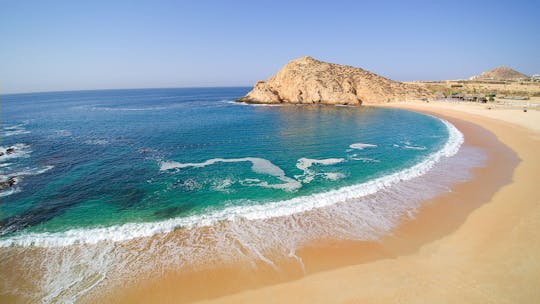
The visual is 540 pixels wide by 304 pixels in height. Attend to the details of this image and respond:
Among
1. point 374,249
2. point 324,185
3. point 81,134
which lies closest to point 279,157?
point 324,185

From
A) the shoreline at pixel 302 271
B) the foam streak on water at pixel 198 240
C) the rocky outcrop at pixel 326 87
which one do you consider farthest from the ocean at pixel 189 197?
the rocky outcrop at pixel 326 87

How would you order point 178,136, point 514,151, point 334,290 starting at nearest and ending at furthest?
1. point 334,290
2. point 514,151
3. point 178,136

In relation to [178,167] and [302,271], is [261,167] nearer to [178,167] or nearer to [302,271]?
[178,167]

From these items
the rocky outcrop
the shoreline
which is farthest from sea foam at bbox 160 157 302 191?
the rocky outcrop

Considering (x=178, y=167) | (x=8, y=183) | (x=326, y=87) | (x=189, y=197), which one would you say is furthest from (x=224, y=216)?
(x=326, y=87)

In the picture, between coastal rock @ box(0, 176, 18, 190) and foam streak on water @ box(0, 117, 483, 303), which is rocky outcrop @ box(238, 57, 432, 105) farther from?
coastal rock @ box(0, 176, 18, 190)

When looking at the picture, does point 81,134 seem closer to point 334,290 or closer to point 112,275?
point 112,275
